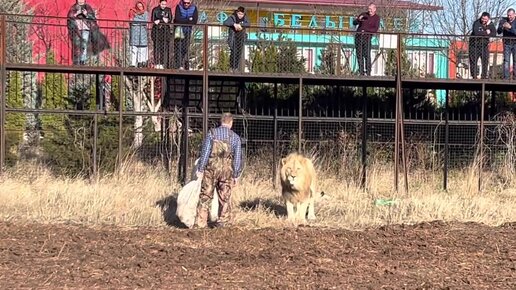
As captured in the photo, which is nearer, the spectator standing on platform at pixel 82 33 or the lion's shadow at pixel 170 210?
the lion's shadow at pixel 170 210

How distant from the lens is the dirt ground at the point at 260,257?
24.5 ft

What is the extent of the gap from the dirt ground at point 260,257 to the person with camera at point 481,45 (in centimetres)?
591

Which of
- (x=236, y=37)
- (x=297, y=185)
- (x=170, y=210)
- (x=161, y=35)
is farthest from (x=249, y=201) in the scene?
(x=161, y=35)

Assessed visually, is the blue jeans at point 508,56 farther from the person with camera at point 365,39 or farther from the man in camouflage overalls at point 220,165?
the man in camouflage overalls at point 220,165

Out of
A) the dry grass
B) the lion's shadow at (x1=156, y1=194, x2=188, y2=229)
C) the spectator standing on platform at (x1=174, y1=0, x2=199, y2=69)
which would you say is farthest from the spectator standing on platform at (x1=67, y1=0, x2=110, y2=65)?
the lion's shadow at (x1=156, y1=194, x2=188, y2=229)

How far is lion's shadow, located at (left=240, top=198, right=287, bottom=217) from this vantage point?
1252 centimetres

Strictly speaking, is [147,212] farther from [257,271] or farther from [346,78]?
[346,78]

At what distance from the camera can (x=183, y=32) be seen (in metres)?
15.3

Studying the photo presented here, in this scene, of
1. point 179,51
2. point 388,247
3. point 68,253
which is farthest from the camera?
point 179,51

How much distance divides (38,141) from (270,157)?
19.7ft

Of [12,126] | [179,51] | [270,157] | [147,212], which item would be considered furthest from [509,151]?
[12,126]

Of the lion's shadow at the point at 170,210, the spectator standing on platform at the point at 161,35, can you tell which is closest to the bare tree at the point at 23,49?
the spectator standing on platform at the point at 161,35

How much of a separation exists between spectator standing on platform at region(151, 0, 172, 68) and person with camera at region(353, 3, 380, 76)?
4.18m

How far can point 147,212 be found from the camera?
12.1 meters
